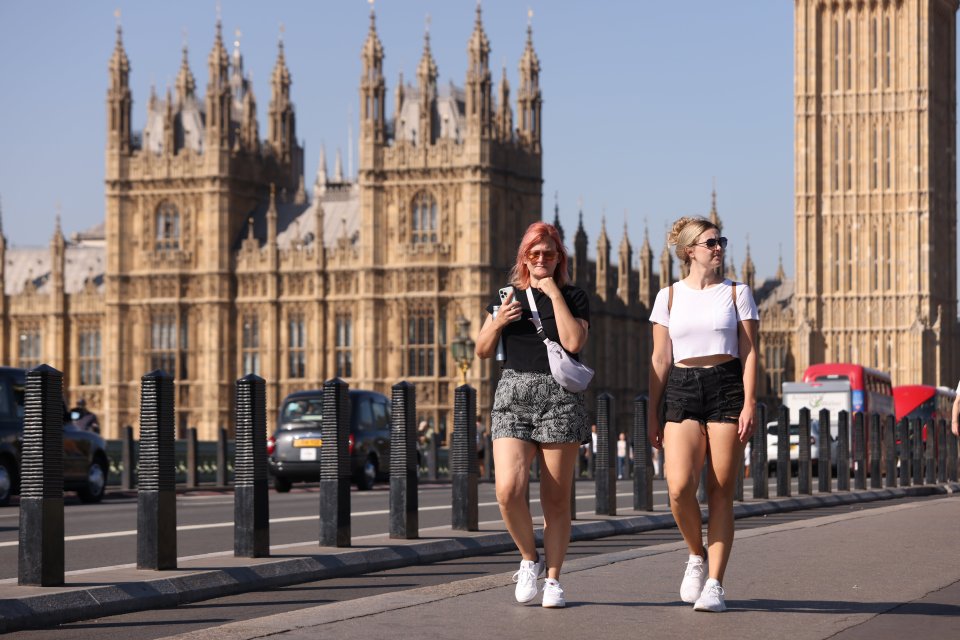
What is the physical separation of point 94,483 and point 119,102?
48.1 metres

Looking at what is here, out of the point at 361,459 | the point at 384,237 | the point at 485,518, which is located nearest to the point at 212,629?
the point at 485,518

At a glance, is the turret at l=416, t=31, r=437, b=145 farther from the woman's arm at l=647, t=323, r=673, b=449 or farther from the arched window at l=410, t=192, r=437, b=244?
the woman's arm at l=647, t=323, r=673, b=449

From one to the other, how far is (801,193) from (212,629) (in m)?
78.3

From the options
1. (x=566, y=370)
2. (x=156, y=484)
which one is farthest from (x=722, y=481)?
(x=156, y=484)

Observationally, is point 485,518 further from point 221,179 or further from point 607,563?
point 221,179

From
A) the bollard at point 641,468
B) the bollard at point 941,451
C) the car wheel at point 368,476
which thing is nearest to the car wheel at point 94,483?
the car wheel at point 368,476

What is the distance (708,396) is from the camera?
28.9 feet

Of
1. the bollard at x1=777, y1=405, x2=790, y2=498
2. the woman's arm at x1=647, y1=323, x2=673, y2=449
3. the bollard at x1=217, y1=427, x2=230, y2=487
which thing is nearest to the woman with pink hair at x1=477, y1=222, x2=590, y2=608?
the woman's arm at x1=647, y1=323, x2=673, y2=449

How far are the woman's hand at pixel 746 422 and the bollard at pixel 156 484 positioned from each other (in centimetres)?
303

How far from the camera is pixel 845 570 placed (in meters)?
10.5

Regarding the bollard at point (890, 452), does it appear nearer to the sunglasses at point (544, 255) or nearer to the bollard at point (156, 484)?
the bollard at point (156, 484)

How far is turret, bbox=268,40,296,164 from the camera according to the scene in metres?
74.9

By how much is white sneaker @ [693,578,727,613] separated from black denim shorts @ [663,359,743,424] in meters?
0.75

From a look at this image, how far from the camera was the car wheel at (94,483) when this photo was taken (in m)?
24.1
